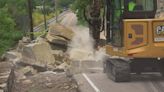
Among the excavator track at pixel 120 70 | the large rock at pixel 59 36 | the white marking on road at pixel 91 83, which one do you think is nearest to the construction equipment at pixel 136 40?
the excavator track at pixel 120 70

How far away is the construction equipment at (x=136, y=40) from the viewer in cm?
1708

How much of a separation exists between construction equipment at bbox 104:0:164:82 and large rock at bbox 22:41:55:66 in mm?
9039

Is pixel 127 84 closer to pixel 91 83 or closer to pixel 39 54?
pixel 91 83

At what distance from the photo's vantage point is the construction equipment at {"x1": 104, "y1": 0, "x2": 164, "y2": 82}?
1708 centimetres

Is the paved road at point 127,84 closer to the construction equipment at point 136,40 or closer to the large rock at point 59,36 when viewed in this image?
the construction equipment at point 136,40

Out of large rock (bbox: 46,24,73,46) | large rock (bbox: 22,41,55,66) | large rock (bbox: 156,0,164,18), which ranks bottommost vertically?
large rock (bbox: 22,41,55,66)

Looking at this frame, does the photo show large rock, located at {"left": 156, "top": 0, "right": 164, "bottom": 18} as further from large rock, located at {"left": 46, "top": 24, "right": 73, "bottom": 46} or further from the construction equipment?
large rock, located at {"left": 46, "top": 24, "right": 73, "bottom": 46}

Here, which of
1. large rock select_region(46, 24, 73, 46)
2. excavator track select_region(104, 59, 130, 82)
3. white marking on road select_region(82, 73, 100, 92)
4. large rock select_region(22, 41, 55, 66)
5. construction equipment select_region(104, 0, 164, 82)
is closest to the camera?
white marking on road select_region(82, 73, 100, 92)

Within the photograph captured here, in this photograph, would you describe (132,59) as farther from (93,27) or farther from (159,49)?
(93,27)

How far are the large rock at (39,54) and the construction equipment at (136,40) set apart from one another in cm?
904

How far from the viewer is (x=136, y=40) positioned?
17.5 meters

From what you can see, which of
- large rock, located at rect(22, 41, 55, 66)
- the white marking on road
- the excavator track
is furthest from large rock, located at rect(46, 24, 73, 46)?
the excavator track

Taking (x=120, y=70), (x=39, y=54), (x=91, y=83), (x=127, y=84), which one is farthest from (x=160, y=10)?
(x=39, y=54)

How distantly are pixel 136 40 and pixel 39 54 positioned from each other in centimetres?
1078
